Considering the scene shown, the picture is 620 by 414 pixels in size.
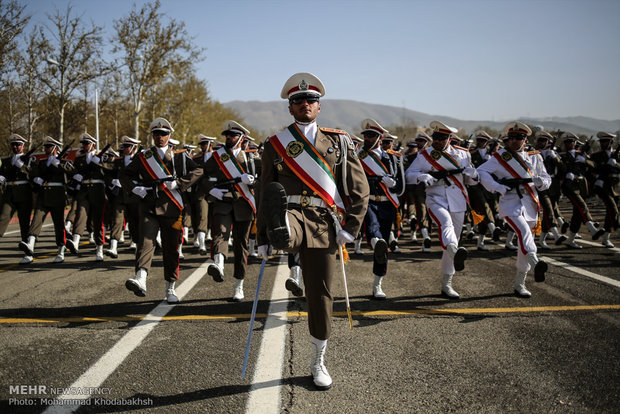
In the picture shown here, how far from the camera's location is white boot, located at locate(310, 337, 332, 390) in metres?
3.39

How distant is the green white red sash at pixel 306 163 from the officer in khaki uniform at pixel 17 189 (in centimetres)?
785

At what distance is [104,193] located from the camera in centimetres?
995

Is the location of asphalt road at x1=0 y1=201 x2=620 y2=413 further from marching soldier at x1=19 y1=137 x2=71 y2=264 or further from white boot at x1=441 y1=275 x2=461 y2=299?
marching soldier at x1=19 y1=137 x2=71 y2=264

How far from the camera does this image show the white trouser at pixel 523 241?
6.03 meters

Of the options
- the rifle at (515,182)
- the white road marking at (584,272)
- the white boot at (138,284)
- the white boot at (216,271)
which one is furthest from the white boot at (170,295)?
the white road marking at (584,272)

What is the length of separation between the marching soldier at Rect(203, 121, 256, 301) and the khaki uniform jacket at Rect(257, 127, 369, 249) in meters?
2.56

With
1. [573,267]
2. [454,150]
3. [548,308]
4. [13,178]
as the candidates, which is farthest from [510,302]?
[13,178]

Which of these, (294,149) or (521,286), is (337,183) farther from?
(521,286)

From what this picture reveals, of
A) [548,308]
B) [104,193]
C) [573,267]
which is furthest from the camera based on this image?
[104,193]

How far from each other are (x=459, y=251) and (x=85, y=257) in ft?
25.9

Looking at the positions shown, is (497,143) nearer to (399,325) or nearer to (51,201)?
(399,325)

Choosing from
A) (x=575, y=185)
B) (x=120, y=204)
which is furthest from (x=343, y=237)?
(x=575, y=185)

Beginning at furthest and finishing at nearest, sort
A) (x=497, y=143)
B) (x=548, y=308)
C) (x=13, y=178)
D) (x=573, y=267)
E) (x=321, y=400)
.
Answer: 1. (x=497, y=143)
2. (x=13, y=178)
3. (x=573, y=267)
4. (x=548, y=308)
5. (x=321, y=400)

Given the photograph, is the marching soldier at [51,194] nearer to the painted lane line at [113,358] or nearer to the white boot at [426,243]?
the painted lane line at [113,358]
